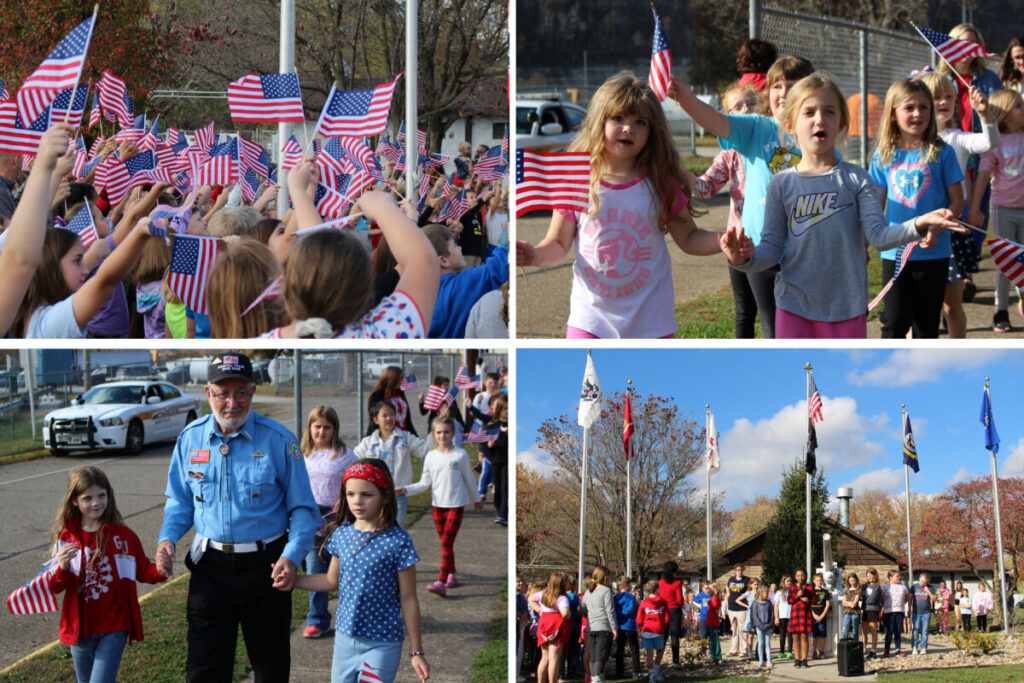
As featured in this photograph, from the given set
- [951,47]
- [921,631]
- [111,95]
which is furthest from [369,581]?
[111,95]

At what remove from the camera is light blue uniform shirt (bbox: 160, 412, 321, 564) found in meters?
3.54

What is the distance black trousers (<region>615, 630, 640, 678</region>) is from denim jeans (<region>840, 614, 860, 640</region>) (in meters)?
1.08

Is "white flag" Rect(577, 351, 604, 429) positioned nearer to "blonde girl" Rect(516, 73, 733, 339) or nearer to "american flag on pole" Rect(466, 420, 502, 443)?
"blonde girl" Rect(516, 73, 733, 339)

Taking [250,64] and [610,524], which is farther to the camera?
[250,64]

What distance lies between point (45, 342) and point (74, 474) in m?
0.61

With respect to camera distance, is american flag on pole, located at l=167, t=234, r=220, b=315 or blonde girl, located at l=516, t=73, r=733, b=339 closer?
blonde girl, located at l=516, t=73, r=733, b=339

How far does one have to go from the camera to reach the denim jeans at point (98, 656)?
12.2ft

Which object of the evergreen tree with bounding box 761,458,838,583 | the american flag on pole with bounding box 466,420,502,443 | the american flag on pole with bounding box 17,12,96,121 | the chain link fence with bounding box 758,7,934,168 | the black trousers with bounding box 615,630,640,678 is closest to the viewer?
the american flag on pole with bounding box 17,12,96,121

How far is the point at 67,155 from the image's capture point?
3.69 metres

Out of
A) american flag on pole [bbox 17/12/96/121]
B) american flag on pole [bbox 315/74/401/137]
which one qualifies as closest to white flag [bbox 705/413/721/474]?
american flag on pole [bbox 315/74/401/137]

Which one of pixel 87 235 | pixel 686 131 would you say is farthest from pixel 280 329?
pixel 686 131

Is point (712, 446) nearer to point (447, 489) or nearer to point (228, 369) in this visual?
point (447, 489)

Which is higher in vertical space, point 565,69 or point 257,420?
point 565,69

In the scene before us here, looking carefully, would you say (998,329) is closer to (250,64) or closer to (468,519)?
(468,519)
